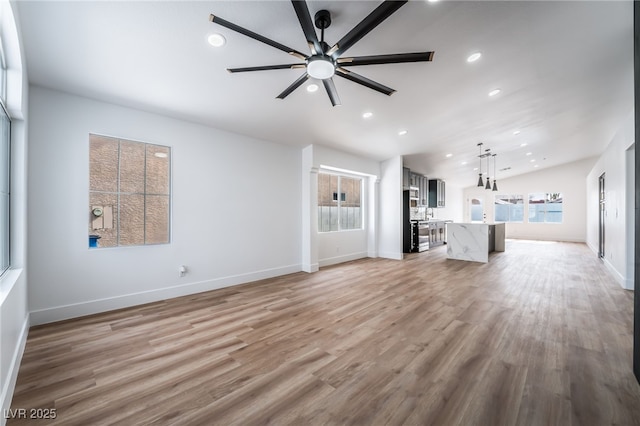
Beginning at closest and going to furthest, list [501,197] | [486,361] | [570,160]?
[486,361], [570,160], [501,197]

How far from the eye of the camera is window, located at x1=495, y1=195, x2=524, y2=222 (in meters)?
11.9

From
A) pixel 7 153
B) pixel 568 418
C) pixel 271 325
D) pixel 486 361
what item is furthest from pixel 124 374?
pixel 568 418

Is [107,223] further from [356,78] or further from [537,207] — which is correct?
[537,207]

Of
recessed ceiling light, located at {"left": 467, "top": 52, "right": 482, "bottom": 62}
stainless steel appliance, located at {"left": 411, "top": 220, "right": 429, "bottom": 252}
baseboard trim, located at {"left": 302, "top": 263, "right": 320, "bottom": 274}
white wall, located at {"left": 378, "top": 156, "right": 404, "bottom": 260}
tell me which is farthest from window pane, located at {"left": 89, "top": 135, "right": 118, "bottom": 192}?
stainless steel appliance, located at {"left": 411, "top": 220, "right": 429, "bottom": 252}

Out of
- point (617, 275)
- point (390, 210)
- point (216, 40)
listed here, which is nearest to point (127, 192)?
point (216, 40)

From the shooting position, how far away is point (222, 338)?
2.63 m

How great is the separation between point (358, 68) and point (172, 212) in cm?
325

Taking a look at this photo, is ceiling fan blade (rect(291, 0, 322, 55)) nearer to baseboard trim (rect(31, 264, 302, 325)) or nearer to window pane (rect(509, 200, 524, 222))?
baseboard trim (rect(31, 264, 302, 325))

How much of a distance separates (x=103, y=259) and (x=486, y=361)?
14.4 feet

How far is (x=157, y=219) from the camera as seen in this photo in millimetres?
3812

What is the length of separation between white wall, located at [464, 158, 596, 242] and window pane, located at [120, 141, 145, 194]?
13860 mm

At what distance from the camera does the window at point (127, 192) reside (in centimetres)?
335

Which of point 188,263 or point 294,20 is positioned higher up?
point 294,20

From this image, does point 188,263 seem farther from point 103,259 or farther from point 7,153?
point 7,153
